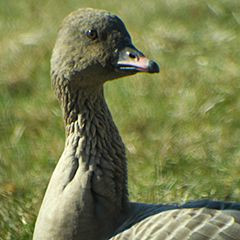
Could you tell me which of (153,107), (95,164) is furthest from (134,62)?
(153,107)

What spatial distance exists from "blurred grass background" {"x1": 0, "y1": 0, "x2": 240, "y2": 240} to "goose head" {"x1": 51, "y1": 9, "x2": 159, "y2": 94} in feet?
4.73

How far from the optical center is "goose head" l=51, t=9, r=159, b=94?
8.57 ft

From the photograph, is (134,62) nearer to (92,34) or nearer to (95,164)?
(92,34)

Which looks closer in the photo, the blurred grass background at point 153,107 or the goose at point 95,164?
the goose at point 95,164

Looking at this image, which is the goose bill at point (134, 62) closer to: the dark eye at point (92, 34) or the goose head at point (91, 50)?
the goose head at point (91, 50)

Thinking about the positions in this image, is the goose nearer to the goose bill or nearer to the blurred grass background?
the goose bill

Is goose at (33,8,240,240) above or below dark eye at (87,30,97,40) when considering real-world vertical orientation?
below

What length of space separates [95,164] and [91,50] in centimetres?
76

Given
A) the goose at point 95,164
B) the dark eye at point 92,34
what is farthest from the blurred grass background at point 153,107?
the dark eye at point 92,34

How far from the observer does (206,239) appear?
2.37 metres

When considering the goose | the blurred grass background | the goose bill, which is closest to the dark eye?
the goose

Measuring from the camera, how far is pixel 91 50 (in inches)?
105

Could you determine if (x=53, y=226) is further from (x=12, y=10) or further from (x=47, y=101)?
(x=12, y=10)

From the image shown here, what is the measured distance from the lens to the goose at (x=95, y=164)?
2535 millimetres
